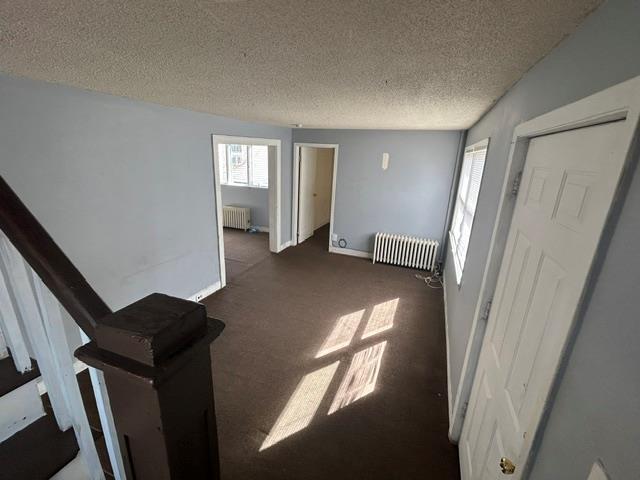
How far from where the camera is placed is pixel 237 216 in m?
6.33

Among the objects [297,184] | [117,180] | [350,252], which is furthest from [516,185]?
[297,184]

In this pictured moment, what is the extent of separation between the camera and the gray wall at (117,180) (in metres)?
1.82

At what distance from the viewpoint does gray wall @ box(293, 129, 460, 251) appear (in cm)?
439

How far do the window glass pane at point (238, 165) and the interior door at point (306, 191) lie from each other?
1546 mm

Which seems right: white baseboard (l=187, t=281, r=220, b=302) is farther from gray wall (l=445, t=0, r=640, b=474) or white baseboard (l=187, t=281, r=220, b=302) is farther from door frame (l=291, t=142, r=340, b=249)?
gray wall (l=445, t=0, r=640, b=474)

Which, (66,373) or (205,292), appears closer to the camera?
(66,373)

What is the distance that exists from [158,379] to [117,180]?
2.51 meters

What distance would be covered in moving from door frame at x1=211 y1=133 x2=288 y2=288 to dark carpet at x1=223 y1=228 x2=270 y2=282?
0.22 meters

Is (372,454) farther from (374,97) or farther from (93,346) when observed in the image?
(374,97)

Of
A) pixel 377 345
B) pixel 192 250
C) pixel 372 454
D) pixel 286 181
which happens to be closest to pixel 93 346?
pixel 372 454

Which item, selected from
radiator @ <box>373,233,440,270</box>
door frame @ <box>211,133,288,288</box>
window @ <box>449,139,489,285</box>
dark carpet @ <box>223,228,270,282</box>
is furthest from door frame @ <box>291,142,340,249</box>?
window @ <box>449,139,489,285</box>

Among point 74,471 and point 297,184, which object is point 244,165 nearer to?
point 297,184

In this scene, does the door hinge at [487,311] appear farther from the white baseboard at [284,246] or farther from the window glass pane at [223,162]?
the window glass pane at [223,162]

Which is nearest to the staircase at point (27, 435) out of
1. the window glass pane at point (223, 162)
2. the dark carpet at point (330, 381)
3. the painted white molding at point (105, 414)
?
the painted white molding at point (105, 414)
